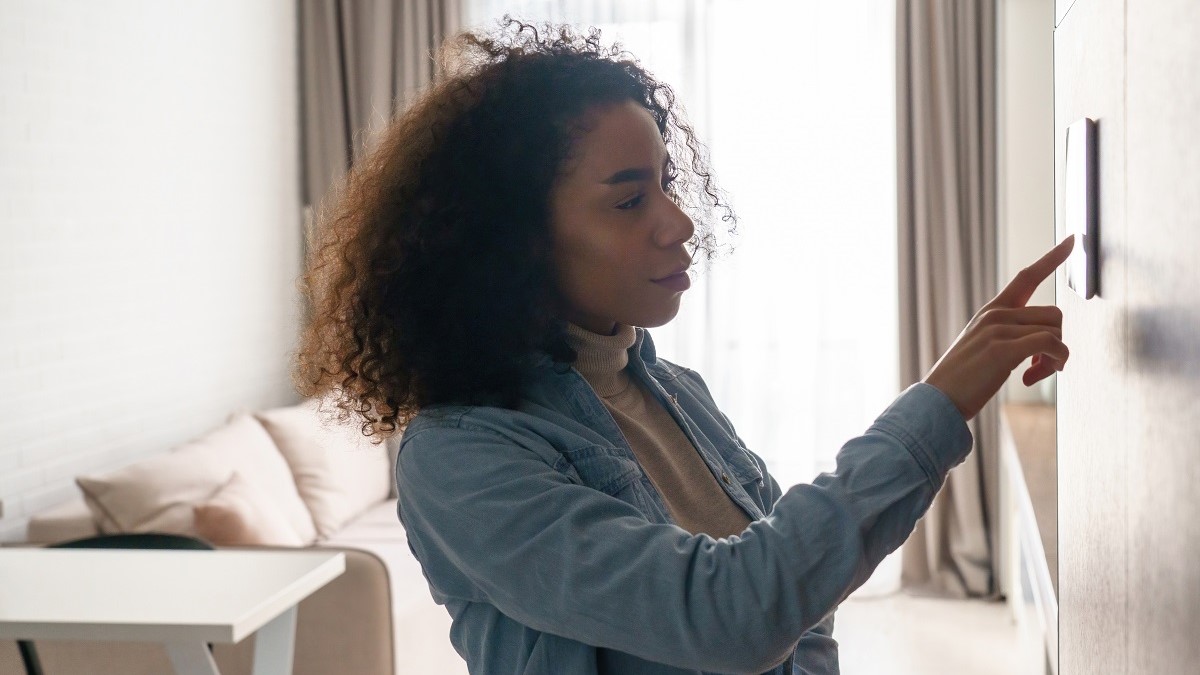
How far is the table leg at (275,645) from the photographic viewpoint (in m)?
1.94

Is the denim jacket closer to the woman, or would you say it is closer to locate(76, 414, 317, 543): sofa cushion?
the woman

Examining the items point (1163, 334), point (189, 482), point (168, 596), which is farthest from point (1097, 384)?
point (189, 482)

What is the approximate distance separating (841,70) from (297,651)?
9.29 feet

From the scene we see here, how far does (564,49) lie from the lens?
43.8 inches

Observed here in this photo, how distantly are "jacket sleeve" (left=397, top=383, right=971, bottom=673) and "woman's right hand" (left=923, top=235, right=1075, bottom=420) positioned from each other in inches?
0.7

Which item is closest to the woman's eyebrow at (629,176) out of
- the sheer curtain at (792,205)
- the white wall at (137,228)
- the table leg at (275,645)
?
the table leg at (275,645)

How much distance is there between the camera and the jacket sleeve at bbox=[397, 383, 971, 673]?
0.77 meters

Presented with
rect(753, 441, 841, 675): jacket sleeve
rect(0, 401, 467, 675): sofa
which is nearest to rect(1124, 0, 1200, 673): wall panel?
rect(753, 441, 841, 675): jacket sleeve

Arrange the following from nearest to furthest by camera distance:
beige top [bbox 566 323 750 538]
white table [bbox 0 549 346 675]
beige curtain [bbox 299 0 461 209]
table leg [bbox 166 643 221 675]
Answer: beige top [bbox 566 323 750 538]
white table [bbox 0 549 346 675]
table leg [bbox 166 643 221 675]
beige curtain [bbox 299 0 461 209]

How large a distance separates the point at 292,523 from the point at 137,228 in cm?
100

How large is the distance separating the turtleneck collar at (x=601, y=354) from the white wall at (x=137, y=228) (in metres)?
2.19

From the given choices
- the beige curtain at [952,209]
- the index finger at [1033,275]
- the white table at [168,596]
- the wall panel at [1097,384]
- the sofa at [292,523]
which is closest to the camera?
the wall panel at [1097,384]

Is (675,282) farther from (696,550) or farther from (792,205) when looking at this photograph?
(792,205)

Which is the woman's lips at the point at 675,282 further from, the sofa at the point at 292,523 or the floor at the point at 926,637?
the floor at the point at 926,637
